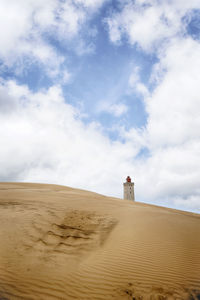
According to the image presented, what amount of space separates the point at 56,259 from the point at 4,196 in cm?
547

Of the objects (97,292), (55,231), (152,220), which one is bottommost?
(97,292)

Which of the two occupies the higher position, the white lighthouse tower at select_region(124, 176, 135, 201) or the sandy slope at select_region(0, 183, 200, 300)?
the white lighthouse tower at select_region(124, 176, 135, 201)

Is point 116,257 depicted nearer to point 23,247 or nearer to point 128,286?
point 128,286

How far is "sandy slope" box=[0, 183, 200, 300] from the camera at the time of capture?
3738 millimetres

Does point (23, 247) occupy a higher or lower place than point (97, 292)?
higher

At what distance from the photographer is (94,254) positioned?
197 inches

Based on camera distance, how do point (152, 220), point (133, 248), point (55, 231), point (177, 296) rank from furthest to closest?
point (152, 220)
point (55, 231)
point (133, 248)
point (177, 296)

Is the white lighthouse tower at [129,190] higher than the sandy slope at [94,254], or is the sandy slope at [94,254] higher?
the white lighthouse tower at [129,190]

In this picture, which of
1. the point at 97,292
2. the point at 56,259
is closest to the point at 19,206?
the point at 56,259

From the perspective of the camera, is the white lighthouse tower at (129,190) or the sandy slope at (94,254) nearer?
the sandy slope at (94,254)

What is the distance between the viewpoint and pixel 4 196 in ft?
30.1

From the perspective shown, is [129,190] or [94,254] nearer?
[94,254]

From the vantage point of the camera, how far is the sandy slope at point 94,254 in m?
3.74

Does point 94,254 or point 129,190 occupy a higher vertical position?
point 129,190
